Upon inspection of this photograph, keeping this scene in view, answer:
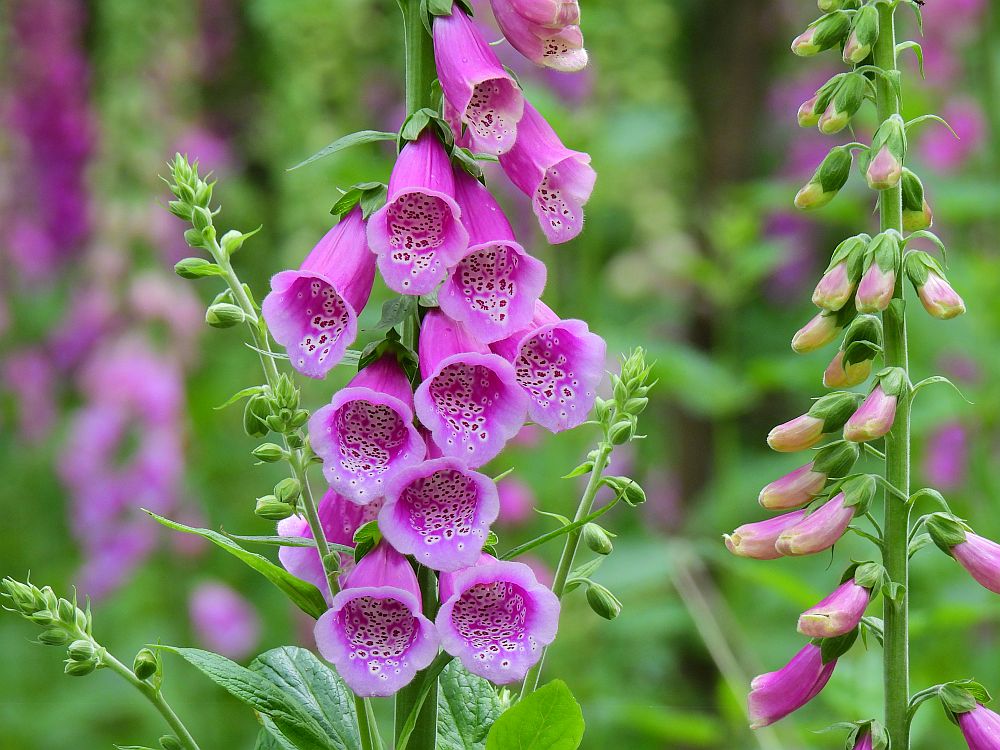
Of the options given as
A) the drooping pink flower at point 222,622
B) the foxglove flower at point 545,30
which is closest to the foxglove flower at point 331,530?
the foxglove flower at point 545,30

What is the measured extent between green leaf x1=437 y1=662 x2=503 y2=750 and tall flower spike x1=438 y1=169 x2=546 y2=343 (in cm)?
37

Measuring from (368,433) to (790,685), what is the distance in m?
0.48

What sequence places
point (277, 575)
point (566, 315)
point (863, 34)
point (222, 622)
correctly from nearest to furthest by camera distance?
point (277, 575) → point (863, 34) → point (566, 315) → point (222, 622)

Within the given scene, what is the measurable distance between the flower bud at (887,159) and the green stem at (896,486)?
5 cm

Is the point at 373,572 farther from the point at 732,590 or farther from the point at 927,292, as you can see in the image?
the point at 732,590

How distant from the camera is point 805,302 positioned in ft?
18.2

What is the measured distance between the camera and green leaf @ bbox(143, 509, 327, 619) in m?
1.03

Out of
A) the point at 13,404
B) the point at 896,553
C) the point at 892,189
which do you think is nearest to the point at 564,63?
the point at 892,189

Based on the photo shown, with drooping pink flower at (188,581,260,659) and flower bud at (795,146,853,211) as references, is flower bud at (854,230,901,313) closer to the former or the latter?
flower bud at (795,146,853,211)

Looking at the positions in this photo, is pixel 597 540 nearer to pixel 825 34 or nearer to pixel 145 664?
pixel 145 664

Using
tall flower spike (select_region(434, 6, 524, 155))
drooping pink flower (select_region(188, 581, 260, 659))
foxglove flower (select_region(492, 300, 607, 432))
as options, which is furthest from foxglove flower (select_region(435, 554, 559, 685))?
drooping pink flower (select_region(188, 581, 260, 659))

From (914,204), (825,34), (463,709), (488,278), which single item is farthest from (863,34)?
(463,709)

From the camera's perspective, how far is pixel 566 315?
3.58 meters

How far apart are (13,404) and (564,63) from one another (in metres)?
3.75
